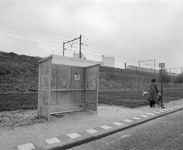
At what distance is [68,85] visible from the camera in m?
7.99

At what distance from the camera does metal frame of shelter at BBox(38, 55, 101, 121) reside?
22.4 ft

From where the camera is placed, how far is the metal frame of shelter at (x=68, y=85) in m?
6.84

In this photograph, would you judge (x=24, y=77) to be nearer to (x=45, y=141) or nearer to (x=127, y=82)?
(x=45, y=141)

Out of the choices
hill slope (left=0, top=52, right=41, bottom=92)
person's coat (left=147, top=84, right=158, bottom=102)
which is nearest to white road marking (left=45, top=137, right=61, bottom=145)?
person's coat (left=147, top=84, right=158, bottom=102)

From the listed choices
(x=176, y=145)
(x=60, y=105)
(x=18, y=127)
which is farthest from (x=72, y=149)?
(x=60, y=105)

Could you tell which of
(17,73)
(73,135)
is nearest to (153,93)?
(73,135)

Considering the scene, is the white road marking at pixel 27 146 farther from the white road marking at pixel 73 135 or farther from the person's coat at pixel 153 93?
the person's coat at pixel 153 93

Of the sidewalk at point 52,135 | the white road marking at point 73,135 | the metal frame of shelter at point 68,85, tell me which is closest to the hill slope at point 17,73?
the metal frame of shelter at point 68,85

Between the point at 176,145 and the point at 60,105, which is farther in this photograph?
the point at 60,105

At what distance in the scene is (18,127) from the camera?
520cm

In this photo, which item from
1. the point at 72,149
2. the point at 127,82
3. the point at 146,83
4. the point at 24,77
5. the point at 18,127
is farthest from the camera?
the point at 146,83

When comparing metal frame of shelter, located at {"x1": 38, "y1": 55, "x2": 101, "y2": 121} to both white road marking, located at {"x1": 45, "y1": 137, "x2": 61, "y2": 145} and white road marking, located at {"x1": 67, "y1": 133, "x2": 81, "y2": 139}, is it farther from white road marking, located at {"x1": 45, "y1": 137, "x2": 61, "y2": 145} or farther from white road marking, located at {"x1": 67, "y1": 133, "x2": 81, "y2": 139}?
white road marking, located at {"x1": 45, "y1": 137, "x2": 61, "y2": 145}

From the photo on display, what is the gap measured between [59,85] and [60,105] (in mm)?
978

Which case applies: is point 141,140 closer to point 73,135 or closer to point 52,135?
point 73,135
